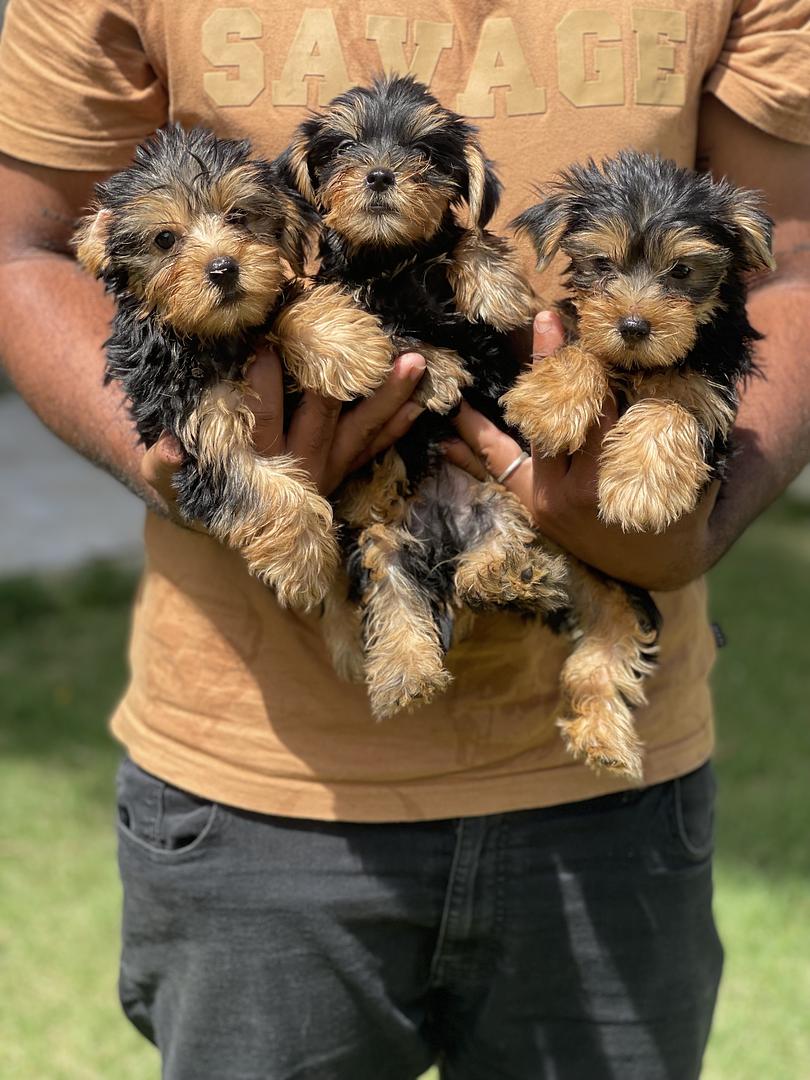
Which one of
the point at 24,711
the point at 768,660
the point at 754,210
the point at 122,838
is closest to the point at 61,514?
the point at 24,711

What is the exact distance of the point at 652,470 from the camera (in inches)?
107

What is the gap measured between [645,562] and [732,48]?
4.01 feet

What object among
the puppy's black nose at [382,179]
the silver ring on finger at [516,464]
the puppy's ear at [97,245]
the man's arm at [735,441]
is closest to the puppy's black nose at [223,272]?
the puppy's ear at [97,245]

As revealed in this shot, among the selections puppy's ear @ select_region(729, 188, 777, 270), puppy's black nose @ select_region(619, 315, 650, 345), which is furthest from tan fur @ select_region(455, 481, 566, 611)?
puppy's ear @ select_region(729, 188, 777, 270)

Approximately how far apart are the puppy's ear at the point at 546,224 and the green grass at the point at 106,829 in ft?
12.8

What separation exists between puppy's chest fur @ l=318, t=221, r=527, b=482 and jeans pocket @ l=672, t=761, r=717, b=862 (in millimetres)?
1007

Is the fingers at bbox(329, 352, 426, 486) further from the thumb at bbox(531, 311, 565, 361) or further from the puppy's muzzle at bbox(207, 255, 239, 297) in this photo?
the puppy's muzzle at bbox(207, 255, 239, 297)

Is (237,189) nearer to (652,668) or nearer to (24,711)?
(652,668)

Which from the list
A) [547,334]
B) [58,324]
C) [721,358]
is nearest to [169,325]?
[58,324]

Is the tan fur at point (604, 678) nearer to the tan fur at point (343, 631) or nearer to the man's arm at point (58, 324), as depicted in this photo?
the tan fur at point (343, 631)

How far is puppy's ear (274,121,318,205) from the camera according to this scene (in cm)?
291

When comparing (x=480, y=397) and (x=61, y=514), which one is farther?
(x=61, y=514)

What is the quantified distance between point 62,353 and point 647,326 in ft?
4.47

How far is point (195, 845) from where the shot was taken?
3.08 meters
